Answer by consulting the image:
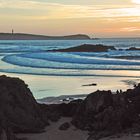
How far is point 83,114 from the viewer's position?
460 inches

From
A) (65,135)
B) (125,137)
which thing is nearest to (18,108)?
(65,135)

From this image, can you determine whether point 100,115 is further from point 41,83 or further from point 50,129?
point 41,83

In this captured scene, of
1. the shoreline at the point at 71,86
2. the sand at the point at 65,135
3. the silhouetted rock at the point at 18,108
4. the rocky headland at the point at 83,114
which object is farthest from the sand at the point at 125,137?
the shoreline at the point at 71,86

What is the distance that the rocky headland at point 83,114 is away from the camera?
10.7 m

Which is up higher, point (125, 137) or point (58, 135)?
point (125, 137)

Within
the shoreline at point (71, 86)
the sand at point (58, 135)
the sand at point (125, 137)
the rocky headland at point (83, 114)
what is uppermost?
the rocky headland at point (83, 114)

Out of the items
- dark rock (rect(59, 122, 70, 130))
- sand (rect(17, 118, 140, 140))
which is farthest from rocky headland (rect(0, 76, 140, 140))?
sand (rect(17, 118, 140, 140))

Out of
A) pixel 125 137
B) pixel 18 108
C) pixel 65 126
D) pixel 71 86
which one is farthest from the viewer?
pixel 71 86

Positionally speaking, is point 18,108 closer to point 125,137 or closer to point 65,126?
point 65,126

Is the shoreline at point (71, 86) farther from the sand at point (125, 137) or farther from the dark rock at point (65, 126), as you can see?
the sand at point (125, 137)

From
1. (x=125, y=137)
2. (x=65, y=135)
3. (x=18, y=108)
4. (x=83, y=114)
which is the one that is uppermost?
(x=18, y=108)

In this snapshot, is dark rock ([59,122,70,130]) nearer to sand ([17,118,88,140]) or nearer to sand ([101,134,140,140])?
sand ([17,118,88,140])

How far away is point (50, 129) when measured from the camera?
1134cm

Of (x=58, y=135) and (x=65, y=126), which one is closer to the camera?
(x=58, y=135)
